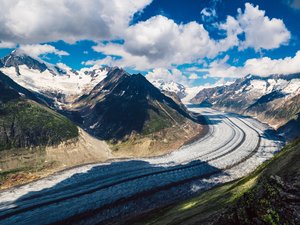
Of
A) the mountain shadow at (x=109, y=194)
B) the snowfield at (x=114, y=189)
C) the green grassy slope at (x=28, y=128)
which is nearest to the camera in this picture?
the mountain shadow at (x=109, y=194)

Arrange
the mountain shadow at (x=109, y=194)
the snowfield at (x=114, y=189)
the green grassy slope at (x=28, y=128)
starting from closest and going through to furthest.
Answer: the mountain shadow at (x=109, y=194) → the snowfield at (x=114, y=189) → the green grassy slope at (x=28, y=128)

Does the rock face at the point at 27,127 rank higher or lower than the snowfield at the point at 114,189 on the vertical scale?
higher

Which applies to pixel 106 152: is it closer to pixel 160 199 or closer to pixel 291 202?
pixel 160 199

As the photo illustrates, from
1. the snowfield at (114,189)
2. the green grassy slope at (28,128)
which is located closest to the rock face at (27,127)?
the green grassy slope at (28,128)

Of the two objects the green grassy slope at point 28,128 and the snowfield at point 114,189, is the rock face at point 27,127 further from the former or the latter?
the snowfield at point 114,189

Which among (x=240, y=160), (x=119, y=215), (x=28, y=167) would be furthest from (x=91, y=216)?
(x=240, y=160)

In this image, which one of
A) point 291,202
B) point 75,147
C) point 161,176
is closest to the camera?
point 291,202

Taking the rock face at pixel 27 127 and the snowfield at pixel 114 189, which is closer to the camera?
the snowfield at pixel 114 189
